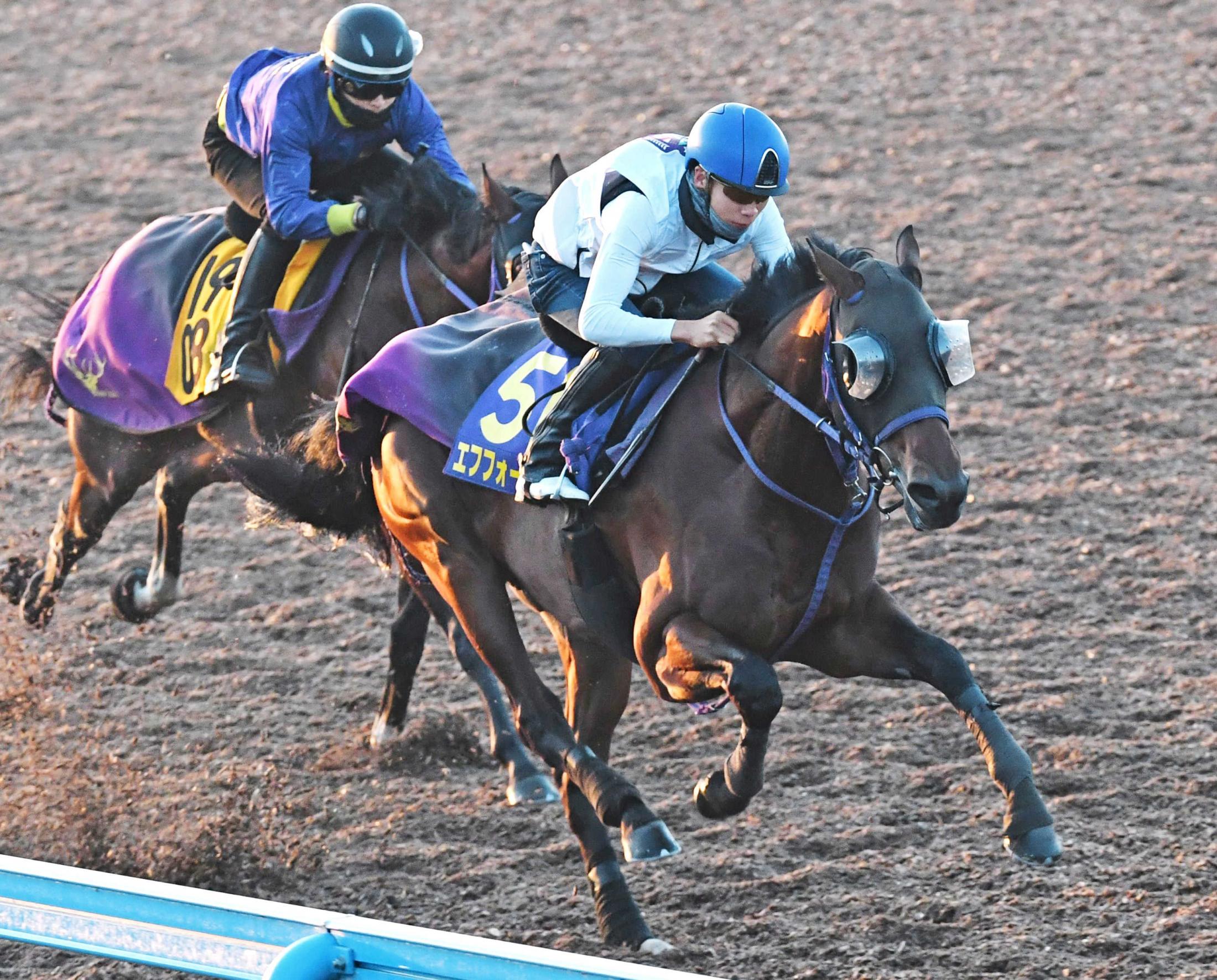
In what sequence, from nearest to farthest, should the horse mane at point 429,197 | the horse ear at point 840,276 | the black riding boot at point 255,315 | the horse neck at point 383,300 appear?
the horse ear at point 840,276
the horse neck at point 383,300
the horse mane at point 429,197
the black riding boot at point 255,315

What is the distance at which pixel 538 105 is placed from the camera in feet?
39.0

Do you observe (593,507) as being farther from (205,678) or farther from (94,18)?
(94,18)

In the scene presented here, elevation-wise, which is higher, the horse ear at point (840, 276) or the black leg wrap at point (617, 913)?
the horse ear at point (840, 276)

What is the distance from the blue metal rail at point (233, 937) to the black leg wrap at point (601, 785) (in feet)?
4.06

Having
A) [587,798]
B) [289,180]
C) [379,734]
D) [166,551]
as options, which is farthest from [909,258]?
[166,551]

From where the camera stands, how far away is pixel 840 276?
156 inches

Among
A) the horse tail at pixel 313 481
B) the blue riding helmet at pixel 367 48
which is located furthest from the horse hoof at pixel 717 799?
the blue riding helmet at pixel 367 48

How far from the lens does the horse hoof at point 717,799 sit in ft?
14.6

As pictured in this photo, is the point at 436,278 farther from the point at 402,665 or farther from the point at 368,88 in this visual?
the point at 402,665

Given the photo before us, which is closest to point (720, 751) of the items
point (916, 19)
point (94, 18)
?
point (916, 19)

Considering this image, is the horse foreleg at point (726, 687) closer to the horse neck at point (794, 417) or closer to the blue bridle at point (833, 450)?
the blue bridle at point (833, 450)

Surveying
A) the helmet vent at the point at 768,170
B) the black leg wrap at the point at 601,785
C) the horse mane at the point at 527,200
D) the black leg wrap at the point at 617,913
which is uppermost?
the helmet vent at the point at 768,170

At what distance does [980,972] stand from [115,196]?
7987mm

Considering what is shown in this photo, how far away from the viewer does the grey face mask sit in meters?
4.39
